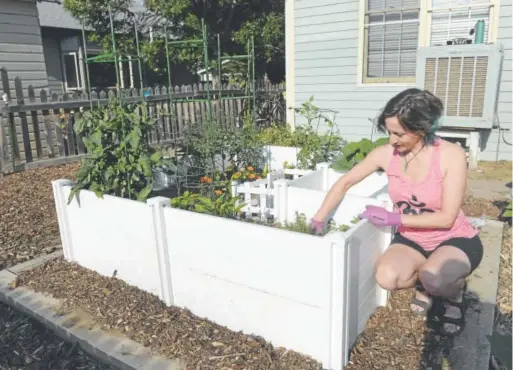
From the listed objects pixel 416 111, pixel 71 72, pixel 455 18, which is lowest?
pixel 416 111

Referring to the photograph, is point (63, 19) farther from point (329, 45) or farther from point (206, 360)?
point (206, 360)

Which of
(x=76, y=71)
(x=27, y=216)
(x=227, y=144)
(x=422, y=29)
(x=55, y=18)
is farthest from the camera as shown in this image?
(x=76, y=71)

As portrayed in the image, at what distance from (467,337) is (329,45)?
581 cm

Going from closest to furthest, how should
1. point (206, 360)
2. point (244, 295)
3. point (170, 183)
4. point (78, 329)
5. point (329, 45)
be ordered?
point (206, 360), point (244, 295), point (78, 329), point (170, 183), point (329, 45)

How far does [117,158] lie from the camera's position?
3232 mm

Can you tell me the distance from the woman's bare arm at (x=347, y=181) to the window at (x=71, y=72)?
15.1 m

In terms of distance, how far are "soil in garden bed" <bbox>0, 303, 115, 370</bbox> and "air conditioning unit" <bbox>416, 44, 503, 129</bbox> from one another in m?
4.87

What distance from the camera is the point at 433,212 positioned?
239cm

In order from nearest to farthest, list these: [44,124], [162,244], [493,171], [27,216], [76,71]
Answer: [162,244] → [27,216] → [493,171] → [44,124] → [76,71]

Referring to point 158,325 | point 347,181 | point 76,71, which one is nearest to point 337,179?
point 347,181

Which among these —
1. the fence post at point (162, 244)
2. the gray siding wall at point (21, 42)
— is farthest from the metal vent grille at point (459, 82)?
the gray siding wall at point (21, 42)

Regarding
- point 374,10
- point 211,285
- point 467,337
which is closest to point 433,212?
point 467,337

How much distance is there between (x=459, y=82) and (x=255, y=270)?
15.2 feet

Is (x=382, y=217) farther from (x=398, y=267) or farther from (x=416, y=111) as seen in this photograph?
(x=416, y=111)
